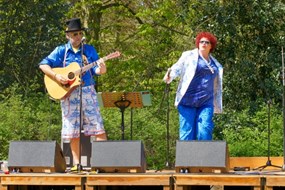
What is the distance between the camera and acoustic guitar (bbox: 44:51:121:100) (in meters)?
8.83

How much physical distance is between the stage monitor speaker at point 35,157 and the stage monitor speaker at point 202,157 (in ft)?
3.68

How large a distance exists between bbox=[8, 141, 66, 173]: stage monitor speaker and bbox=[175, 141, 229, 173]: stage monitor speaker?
1121 millimetres

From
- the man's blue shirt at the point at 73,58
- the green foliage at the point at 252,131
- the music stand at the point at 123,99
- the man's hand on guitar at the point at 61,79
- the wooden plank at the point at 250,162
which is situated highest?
the man's blue shirt at the point at 73,58

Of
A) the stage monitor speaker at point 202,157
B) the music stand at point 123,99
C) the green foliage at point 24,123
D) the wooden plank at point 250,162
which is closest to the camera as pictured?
the stage monitor speaker at point 202,157

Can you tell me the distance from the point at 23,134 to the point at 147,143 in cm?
193

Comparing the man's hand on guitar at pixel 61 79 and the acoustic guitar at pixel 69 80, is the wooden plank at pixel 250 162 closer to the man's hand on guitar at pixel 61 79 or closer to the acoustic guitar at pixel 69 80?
the acoustic guitar at pixel 69 80

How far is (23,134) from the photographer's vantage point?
14.0 m

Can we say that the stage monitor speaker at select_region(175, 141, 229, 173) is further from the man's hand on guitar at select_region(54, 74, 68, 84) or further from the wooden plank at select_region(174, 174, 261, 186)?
the man's hand on guitar at select_region(54, 74, 68, 84)

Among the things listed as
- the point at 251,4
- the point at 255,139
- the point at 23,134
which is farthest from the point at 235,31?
the point at 23,134

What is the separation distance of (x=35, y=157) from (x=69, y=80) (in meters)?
1.01

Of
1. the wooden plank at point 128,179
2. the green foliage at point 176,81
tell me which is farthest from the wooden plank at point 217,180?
the green foliage at point 176,81

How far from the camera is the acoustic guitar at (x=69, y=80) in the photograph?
883cm

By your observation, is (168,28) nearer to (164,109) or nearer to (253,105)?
(164,109)

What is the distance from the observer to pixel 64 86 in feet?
29.3
